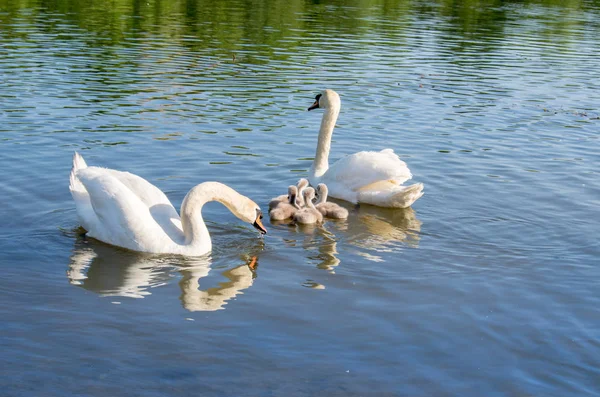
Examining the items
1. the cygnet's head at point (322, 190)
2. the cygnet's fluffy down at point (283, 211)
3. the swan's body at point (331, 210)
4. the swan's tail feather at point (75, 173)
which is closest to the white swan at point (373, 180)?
the cygnet's head at point (322, 190)

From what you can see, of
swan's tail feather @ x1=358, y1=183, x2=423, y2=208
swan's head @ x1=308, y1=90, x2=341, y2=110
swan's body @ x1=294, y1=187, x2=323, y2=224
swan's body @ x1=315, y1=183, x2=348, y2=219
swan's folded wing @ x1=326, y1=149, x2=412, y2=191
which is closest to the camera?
swan's body @ x1=294, y1=187, x2=323, y2=224

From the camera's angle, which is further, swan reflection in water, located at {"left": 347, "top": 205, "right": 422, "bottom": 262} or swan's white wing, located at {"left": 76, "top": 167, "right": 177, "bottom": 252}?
swan reflection in water, located at {"left": 347, "top": 205, "right": 422, "bottom": 262}

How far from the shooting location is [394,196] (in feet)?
37.7

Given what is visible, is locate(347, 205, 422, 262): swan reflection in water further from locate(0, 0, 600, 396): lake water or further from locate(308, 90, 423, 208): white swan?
locate(308, 90, 423, 208): white swan

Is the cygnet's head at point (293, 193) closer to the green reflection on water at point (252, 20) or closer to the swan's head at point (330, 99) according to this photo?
the swan's head at point (330, 99)

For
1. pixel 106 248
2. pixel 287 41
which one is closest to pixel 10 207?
pixel 106 248

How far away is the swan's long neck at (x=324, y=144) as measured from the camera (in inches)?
505

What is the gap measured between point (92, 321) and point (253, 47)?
19283 mm

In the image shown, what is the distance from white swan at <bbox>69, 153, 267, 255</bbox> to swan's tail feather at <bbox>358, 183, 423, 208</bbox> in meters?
2.49

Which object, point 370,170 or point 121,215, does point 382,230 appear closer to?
point 370,170

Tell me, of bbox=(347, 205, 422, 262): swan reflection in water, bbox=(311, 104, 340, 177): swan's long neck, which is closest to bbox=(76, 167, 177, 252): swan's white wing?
bbox=(347, 205, 422, 262): swan reflection in water

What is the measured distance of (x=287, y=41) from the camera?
2733cm

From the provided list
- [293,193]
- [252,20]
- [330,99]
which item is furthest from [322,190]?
[252,20]

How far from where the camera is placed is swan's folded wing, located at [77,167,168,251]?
898 cm
